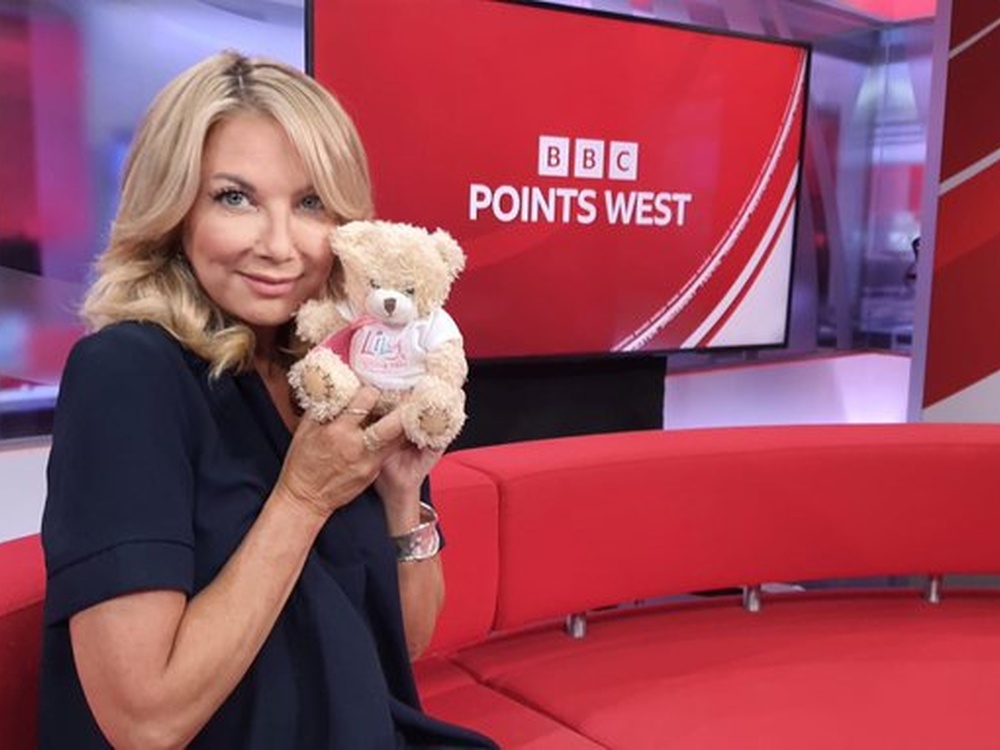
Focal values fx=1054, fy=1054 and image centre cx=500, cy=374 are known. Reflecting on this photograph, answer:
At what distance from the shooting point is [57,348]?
3246mm

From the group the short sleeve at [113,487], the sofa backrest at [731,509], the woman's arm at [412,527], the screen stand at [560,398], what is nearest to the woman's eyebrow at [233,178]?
the short sleeve at [113,487]

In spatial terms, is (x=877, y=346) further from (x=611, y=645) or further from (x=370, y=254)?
(x=370, y=254)

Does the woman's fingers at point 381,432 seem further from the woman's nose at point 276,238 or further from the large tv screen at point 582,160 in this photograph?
the large tv screen at point 582,160

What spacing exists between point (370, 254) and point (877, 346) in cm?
532

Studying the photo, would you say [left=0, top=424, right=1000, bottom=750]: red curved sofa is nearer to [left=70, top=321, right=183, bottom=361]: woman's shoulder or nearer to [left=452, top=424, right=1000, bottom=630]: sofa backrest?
[left=452, top=424, right=1000, bottom=630]: sofa backrest

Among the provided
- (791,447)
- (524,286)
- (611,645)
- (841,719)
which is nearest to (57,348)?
(524,286)

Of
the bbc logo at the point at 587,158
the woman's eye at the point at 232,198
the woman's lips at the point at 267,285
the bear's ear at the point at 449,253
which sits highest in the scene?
the bbc logo at the point at 587,158

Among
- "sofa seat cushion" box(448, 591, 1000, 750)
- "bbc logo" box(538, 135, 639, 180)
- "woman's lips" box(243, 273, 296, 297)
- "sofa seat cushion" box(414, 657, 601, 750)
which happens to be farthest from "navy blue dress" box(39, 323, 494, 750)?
"bbc logo" box(538, 135, 639, 180)

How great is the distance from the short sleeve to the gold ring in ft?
0.69

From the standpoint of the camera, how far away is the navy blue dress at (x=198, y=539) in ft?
3.47

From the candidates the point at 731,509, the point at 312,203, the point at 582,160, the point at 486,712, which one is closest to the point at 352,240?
the point at 312,203

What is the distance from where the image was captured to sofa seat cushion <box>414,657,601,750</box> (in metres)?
1.92

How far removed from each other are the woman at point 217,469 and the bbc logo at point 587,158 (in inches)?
63.1

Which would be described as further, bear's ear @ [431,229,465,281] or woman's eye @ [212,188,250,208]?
bear's ear @ [431,229,465,281]
